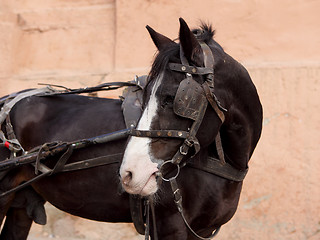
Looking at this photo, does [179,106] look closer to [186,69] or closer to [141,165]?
[186,69]

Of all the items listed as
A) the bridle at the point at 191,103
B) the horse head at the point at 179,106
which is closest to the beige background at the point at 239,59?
the horse head at the point at 179,106

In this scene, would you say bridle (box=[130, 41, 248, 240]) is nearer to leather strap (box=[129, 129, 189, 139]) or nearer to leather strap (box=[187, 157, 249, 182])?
leather strap (box=[129, 129, 189, 139])

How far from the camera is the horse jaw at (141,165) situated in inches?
79.6

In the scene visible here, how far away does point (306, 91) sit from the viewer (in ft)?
14.7

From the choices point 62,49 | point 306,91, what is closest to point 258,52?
point 306,91

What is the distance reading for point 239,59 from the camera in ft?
16.2

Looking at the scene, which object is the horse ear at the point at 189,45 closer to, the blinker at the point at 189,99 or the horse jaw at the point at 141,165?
the blinker at the point at 189,99

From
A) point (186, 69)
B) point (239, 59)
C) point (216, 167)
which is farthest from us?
point (239, 59)

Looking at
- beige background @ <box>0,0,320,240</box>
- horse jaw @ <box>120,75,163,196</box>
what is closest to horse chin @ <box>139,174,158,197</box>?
horse jaw @ <box>120,75,163,196</box>

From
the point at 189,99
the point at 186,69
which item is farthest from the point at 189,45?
the point at 189,99

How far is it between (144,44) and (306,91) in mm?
1951

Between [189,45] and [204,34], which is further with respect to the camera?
[204,34]

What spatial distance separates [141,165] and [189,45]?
0.61m

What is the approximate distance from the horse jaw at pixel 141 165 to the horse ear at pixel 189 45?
0.29 m
